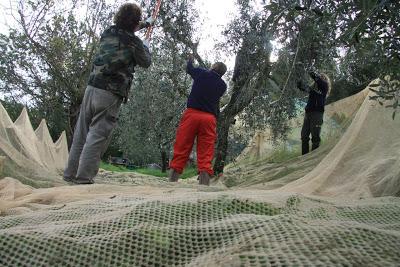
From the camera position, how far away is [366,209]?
2348mm

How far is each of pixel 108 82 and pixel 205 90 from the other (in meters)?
1.42

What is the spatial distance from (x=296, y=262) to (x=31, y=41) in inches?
691

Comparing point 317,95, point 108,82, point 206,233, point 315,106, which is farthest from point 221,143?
point 206,233

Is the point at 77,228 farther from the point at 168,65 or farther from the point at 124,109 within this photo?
the point at 124,109

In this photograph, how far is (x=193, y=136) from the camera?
6.14m

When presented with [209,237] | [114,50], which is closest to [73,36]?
[114,50]

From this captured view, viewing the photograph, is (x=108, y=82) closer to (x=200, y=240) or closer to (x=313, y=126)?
(x=200, y=240)

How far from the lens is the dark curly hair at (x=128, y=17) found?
5.29m

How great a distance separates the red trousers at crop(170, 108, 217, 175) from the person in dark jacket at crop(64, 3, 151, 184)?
3.27 feet

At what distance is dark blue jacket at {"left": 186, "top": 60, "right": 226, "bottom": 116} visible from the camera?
614 cm

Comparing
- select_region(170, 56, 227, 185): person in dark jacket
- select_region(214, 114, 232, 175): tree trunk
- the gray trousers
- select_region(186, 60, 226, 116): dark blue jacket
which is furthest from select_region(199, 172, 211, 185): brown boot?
select_region(214, 114, 232, 175): tree trunk

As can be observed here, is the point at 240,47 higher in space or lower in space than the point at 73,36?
lower

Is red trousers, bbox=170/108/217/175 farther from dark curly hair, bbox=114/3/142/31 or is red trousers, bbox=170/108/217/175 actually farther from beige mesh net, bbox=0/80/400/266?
beige mesh net, bbox=0/80/400/266

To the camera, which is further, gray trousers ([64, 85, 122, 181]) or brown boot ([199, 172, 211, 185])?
brown boot ([199, 172, 211, 185])
